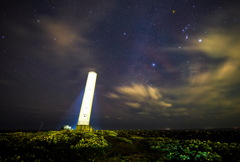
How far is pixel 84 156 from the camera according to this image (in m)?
8.72

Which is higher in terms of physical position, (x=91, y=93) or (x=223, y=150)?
(x=91, y=93)

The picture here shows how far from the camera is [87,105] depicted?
2525cm

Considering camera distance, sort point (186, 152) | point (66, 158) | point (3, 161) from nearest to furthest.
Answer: point (3, 161)
point (66, 158)
point (186, 152)

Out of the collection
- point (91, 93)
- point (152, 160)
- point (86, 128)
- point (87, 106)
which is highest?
point (91, 93)

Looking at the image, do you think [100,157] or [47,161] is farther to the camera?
[100,157]

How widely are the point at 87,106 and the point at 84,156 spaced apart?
55.8ft

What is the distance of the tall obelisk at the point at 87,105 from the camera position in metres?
23.7

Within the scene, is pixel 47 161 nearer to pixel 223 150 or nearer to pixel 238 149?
pixel 223 150

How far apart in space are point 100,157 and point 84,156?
44.6 inches

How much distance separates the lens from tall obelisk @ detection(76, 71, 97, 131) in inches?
932

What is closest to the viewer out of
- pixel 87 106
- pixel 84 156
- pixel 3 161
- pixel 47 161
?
Answer: pixel 3 161

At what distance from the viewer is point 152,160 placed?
881 cm

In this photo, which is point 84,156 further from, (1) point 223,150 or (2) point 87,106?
(2) point 87,106

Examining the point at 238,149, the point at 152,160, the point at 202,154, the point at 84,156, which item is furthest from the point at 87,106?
the point at 238,149
